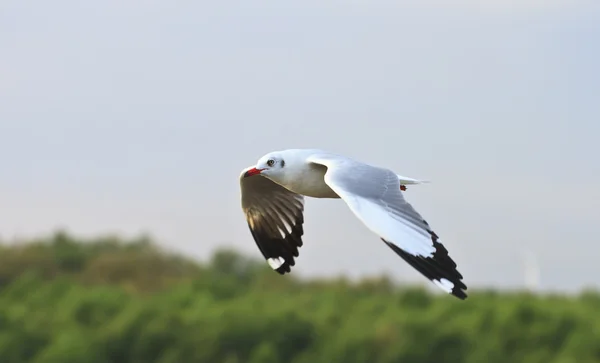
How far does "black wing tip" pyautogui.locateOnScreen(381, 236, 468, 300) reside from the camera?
3.04 metres

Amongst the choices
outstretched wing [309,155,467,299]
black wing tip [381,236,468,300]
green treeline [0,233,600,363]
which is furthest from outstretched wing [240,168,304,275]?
green treeline [0,233,600,363]

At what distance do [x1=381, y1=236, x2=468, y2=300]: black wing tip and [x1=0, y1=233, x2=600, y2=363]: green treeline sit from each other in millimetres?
7238

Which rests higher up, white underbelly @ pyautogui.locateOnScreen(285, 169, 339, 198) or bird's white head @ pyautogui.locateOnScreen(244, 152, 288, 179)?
bird's white head @ pyautogui.locateOnScreen(244, 152, 288, 179)

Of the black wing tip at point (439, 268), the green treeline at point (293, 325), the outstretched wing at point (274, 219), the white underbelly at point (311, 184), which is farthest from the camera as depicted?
the green treeline at point (293, 325)

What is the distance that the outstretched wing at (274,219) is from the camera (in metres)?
4.23

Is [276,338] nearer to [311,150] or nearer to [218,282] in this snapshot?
[218,282]

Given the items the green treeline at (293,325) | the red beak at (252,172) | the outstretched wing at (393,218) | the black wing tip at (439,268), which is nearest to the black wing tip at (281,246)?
the red beak at (252,172)

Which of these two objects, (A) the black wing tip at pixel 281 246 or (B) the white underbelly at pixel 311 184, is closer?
(B) the white underbelly at pixel 311 184

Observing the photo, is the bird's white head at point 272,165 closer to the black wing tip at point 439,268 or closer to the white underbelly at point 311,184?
the white underbelly at point 311,184

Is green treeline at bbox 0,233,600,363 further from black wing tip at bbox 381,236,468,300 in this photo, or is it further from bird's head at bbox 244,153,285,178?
black wing tip at bbox 381,236,468,300

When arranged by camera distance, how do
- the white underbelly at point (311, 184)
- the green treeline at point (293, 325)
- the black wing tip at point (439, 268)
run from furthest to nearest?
the green treeline at point (293, 325), the white underbelly at point (311, 184), the black wing tip at point (439, 268)

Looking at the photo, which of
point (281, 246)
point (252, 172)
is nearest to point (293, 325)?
point (281, 246)

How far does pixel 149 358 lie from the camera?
10484 mm

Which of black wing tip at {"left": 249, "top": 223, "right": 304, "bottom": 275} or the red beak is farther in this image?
black wing tip at {"left": 249, "top": 223, "right": 304, "bottom": 275}
